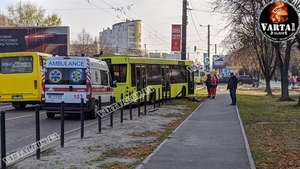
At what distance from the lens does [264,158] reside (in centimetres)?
804

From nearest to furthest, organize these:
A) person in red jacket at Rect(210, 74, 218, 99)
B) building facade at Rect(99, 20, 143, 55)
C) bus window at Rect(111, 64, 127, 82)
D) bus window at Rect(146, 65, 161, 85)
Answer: bus window at Rect(111, 64, 127, 82)
bus window at Rect(146, 65, 161, 85)
person in red jacket at Rect(210, 74, 218, 99)
building facade at Rect(99, 20, 143, 55)

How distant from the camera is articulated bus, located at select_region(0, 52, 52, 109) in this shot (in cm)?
1856

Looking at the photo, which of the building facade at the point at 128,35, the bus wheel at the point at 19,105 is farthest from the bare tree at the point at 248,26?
the building facade at the point at 128,35

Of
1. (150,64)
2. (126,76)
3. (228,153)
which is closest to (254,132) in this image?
(228,153)

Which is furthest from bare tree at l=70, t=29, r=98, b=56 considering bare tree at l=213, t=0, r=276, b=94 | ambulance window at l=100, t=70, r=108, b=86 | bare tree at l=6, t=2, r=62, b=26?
ambulance window at l=100, t=70, r=108, b=86

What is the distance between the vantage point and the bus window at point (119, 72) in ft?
70.2

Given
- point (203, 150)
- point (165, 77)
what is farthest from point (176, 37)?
point (203, 150)

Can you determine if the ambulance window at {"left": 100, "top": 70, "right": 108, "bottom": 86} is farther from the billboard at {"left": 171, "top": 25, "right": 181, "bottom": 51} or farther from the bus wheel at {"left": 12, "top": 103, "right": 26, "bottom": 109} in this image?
the billboard at {"left": 171, "top": 25, "right": 181, "bottom": 51}

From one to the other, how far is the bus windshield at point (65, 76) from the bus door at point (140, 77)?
7501 mm

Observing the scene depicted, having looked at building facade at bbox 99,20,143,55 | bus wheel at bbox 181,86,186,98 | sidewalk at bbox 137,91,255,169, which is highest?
building facade at bbox 99,20,143,55

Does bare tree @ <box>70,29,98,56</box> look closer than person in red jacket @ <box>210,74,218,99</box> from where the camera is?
No

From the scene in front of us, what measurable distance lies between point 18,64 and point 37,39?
76.3 feet

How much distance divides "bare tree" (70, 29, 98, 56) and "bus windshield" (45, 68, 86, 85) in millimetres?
49947

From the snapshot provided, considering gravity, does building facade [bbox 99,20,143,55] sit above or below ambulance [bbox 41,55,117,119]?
above
